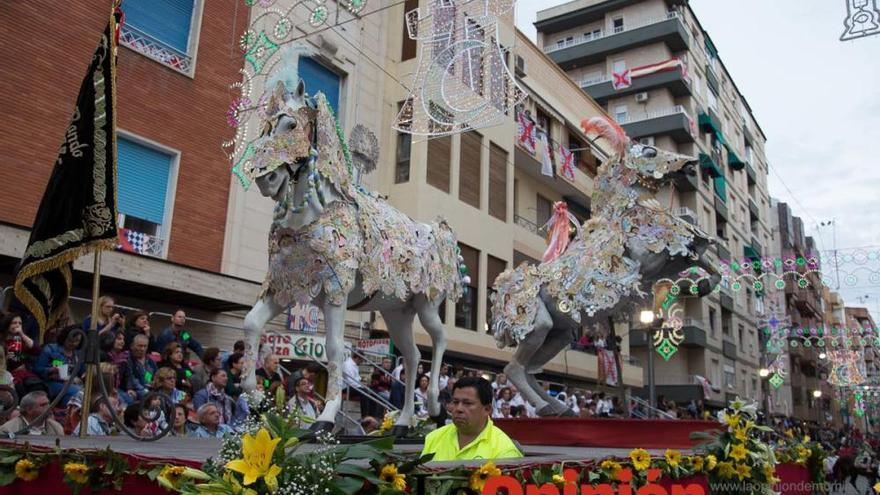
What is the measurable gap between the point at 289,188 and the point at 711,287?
4.85 metres

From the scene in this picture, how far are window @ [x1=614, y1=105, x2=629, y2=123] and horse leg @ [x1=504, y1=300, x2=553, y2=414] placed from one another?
3210cm

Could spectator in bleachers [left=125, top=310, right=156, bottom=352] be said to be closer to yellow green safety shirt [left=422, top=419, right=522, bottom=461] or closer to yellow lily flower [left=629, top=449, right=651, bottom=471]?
yellow green safety shirt [left=422, top=419, right=522, bottom=461]

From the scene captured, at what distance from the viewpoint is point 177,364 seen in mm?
8258

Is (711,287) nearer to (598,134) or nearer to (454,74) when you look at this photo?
(598,134)

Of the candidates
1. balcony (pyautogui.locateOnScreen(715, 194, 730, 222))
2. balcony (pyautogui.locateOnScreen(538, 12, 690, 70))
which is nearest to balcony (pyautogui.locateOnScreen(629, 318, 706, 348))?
balcony (pyautogui.locateOnScreen(715, 194, 730, 222))

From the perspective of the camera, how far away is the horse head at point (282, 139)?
528cm

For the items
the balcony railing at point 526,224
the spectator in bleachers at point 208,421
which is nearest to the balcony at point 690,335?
the balcony railing at point 526,224

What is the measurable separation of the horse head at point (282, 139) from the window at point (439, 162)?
12.3 m

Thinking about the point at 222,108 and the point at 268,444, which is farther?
the point at 222,108

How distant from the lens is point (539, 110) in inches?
961

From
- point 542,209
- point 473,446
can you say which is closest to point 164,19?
point 473,446

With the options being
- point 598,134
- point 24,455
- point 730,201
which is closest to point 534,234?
point 598,134

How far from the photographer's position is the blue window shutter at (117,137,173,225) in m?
12.0

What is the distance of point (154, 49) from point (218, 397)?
7502 millimetres
